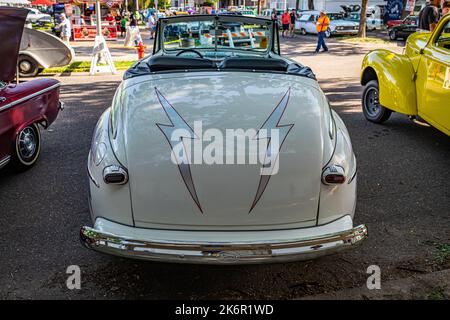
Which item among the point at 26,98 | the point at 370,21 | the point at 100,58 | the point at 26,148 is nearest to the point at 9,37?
the point at 26,98

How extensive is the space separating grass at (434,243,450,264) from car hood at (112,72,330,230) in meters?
1.23

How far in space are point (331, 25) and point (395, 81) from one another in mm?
19674

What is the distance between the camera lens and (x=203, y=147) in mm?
2797

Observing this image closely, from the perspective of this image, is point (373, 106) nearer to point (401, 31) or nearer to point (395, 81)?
point (395, 81)

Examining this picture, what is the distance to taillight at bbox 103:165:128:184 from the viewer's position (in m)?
2.74

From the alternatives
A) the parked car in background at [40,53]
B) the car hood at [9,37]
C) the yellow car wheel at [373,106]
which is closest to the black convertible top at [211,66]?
the car hood at [9,37]

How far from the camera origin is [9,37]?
510 centimetres

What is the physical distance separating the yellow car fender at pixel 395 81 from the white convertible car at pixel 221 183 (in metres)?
3.16

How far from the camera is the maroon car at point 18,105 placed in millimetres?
4547

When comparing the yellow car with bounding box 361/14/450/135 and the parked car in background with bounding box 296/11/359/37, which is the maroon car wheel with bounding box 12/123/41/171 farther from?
the parked car in background with bounding box 296/11/359/37

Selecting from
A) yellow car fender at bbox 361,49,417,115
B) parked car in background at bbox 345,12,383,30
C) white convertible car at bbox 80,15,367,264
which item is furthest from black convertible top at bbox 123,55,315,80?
parked car in background at bbox 345,12,383,30

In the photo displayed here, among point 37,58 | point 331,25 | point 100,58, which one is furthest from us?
point 331,25

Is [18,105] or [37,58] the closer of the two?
[18,105]
